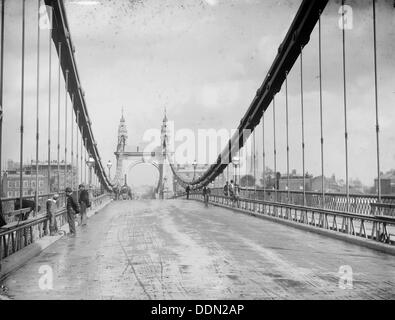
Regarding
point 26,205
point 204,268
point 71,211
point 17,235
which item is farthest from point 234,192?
point 204,268

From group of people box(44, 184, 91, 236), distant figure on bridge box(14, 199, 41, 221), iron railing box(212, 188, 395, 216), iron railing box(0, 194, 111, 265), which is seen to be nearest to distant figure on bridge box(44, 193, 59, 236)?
group of people box(44, 184, 91, 236)

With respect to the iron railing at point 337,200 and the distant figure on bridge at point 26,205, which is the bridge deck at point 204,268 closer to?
the distant figure on bridge at point 26,205

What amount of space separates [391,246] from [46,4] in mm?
17464

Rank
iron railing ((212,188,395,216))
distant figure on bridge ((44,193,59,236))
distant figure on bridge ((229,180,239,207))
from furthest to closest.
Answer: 1. distant figure on bridge ((229,180,239,207))
2. distant figure on bridge ((44,193,59,236))
3. iron railing ((212,188,395,216))

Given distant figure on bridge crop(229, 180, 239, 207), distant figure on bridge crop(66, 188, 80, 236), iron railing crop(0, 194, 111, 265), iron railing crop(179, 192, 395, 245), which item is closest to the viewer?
iron railing crop(0, 194, 111, 265)

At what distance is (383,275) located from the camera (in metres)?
9.77

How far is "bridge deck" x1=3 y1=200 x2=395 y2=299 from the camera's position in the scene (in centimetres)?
802

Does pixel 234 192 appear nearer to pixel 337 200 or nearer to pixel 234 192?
pixel 234 192

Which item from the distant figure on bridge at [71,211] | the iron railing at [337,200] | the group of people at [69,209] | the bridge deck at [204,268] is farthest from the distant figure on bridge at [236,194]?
the bridge deck at [204,268]

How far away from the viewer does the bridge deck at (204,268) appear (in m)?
8.02

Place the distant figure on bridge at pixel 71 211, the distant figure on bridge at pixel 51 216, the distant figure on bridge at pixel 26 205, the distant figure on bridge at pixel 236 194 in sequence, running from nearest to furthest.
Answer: the distant figure on bridge at pixel 26 205, the distant figure on bridge at pixel 51 216, the distant figure on bridge at pixel 71 211, the distant figure on bridge at pixel 236 194

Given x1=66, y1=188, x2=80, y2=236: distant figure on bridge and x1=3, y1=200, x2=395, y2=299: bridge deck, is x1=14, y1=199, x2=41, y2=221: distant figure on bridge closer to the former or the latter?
x1=3, y1=200, x2=395, y2=299: bridge deck

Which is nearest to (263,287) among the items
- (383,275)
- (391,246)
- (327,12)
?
(383,275)
